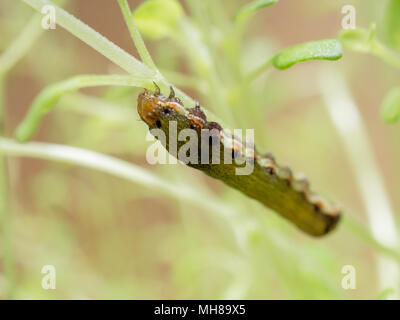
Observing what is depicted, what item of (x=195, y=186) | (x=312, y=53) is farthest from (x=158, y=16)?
(x=195, y=186)

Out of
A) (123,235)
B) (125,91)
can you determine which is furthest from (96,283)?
(125,91)

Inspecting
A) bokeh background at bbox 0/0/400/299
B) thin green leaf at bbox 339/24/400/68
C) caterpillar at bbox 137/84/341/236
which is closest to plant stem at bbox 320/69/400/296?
bokeh background at bbox 0/0/400/299

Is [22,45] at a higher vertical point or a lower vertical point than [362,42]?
higher

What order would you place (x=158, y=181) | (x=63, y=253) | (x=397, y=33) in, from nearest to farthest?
(x=397, y=33)
(x=158, y=181)
(x=63, y=253)

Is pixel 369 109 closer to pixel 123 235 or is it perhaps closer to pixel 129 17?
pixel 123 235

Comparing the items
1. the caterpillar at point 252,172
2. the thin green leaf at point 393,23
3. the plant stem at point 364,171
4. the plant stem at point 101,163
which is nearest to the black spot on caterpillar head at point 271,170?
the caterpillar at point 252,172

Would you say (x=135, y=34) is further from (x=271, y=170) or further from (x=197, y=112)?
(x=271, y=170)
